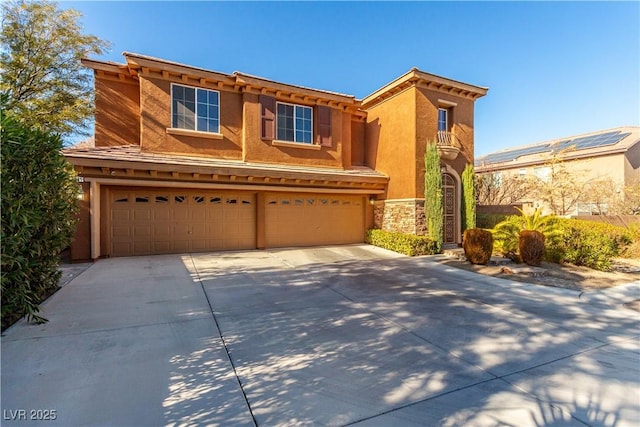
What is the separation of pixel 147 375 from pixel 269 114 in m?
11.0

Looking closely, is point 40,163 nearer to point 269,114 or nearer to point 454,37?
point 269,114

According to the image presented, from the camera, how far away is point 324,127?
1331 cm

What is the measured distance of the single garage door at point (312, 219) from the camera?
12.5 m

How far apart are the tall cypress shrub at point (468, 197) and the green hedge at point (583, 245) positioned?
3178 millimetres

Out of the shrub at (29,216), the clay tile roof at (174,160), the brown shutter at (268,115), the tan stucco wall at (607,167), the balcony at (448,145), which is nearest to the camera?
the shrub at (29,216)

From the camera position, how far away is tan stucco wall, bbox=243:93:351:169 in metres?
11.9

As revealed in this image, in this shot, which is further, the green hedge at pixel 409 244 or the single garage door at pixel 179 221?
the green hedge at pixel 409 244

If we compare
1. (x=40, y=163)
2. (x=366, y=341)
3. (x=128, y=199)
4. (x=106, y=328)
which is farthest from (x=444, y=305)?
(x=128, y=199)

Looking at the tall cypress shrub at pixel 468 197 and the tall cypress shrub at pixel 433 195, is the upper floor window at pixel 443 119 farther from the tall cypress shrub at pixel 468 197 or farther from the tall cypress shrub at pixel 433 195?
the tall cypress shrub at pixel 468 197

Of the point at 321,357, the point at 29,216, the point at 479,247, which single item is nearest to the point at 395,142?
the point at 479,247

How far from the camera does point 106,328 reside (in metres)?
4.27

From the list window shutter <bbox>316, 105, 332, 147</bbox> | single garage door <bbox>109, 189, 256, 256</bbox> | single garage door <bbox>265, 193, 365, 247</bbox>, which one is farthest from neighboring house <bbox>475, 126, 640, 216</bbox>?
single garage door <bbox>109, 189, 256, 256</bbox>

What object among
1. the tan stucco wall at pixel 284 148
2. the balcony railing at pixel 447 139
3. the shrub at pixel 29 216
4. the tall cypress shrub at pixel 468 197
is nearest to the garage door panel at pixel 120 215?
the tan stucco wall at pixel 284 148

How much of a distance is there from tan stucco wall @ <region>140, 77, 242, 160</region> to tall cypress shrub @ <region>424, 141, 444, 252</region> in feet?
26.8
